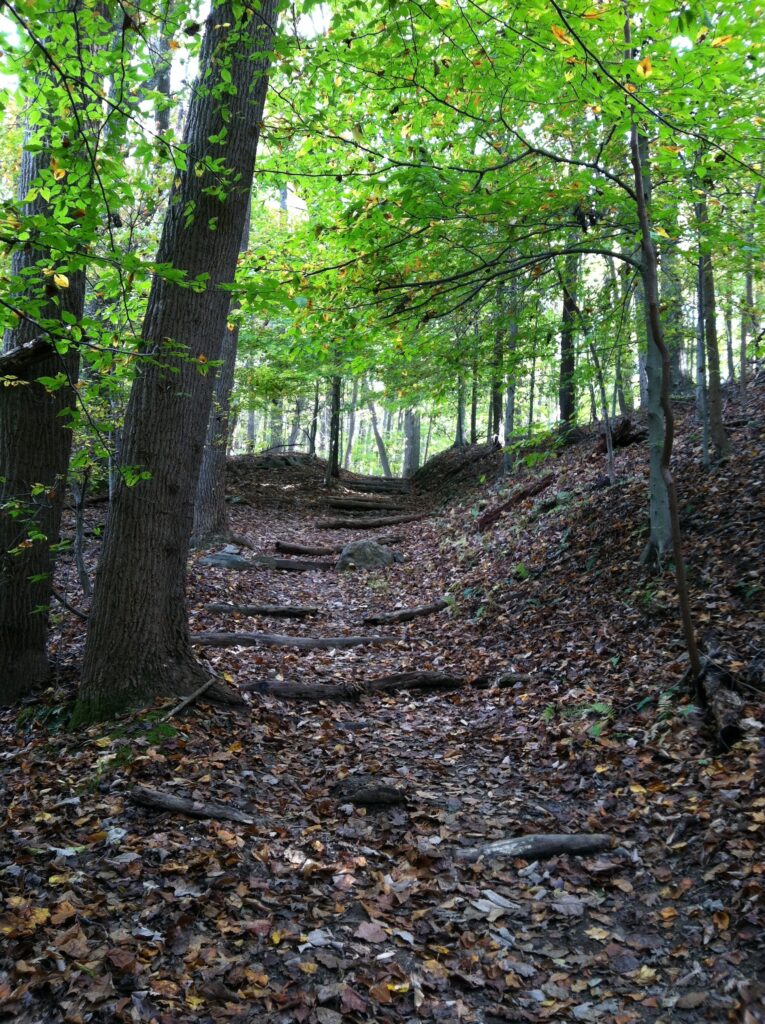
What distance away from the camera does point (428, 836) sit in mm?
4223

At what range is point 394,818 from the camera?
4418 mm

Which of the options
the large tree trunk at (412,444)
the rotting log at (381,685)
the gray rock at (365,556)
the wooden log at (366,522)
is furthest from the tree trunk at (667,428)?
the large tree trunk at (412,444)

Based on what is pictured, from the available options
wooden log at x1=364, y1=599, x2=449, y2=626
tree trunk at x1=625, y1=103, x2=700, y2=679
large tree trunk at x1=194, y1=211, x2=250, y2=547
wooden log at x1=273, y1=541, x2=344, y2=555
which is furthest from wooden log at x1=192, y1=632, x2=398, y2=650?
wooden log at x1=273, y1=541, x2=344, y2=555

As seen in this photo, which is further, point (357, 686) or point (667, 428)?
point (357, 686)

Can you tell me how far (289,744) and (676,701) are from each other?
125 inches

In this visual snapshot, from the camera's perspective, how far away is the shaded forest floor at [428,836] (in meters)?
2.89

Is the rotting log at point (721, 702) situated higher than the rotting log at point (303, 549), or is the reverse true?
the rotting log at point (303, 549)

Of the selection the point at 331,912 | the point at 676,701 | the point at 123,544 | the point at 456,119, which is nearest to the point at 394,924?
the point at 331,912

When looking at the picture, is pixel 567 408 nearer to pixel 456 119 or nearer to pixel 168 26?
pixel 456 119

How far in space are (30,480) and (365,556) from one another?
27.1 feet

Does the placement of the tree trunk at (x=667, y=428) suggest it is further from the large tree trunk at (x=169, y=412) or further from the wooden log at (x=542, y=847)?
the large tree trunk at (x=169, y=412)

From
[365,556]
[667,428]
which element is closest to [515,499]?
[365,556]

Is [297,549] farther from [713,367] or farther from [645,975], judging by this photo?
[645,975]

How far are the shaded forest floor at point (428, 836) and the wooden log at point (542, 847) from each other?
66 millimetres
